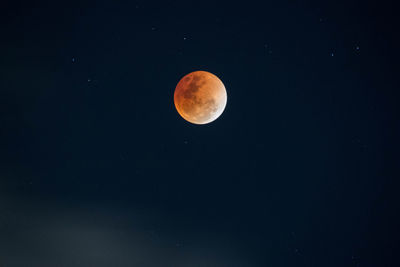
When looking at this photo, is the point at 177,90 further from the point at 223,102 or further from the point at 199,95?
the point at 223,102

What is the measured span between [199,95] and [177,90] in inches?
22.2

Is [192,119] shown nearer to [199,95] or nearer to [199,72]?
[199,95]

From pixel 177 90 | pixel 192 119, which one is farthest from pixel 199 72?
pixel 192 119

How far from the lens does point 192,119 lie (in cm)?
494

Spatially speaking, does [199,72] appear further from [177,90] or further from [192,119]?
[192,119]

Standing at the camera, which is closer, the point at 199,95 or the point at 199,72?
the point at 199,95

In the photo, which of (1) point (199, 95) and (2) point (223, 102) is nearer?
(1) point (199, 95)

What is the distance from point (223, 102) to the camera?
5156 mm

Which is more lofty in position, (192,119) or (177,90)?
(177,90)

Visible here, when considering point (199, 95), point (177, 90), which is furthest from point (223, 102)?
point (177, 90)

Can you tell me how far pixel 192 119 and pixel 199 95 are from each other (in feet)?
1.79

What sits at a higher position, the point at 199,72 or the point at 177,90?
the point at 199,72

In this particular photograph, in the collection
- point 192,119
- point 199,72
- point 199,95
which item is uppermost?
point 199,72

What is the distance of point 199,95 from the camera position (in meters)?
4.80
